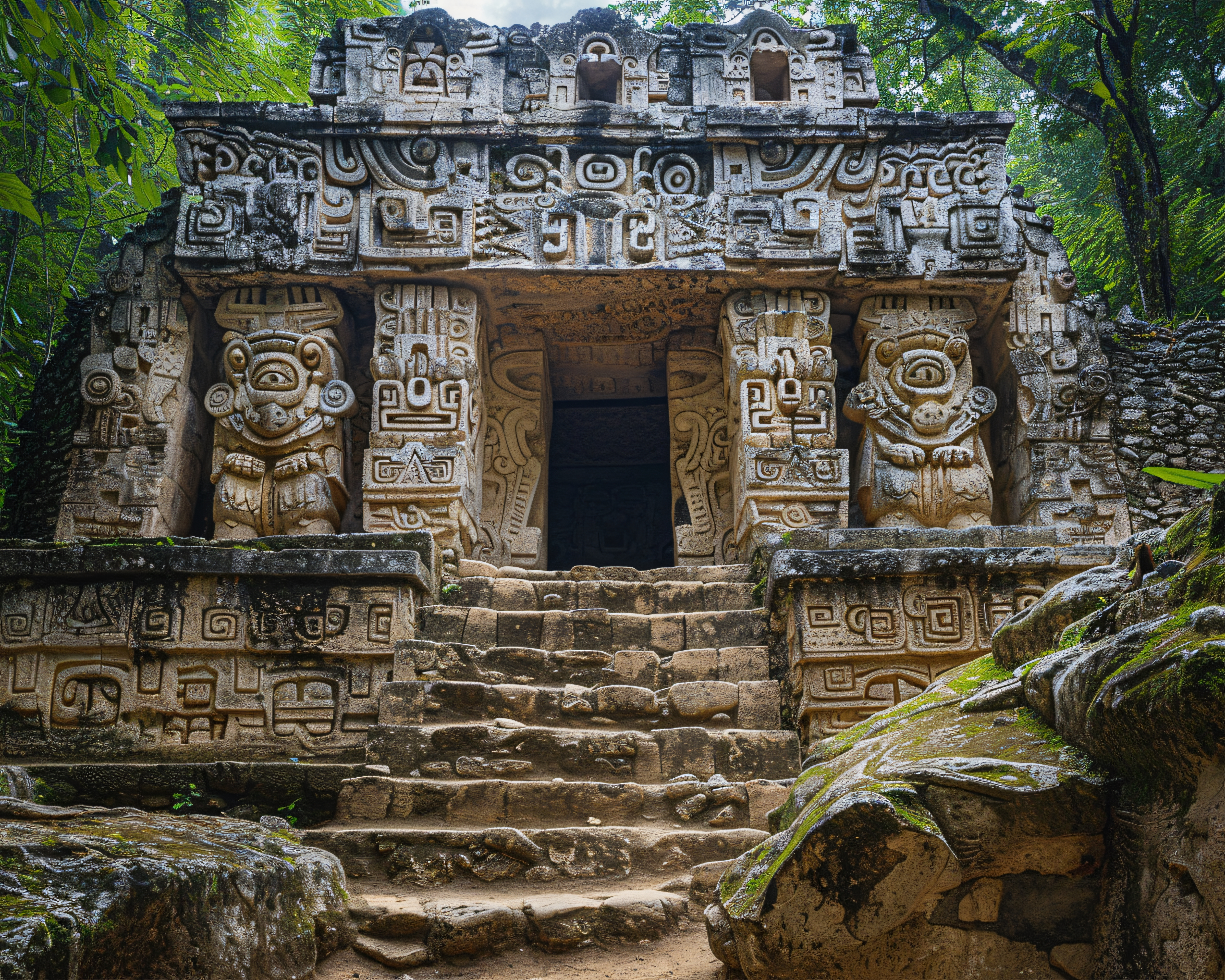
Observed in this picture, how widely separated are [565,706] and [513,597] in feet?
4.08

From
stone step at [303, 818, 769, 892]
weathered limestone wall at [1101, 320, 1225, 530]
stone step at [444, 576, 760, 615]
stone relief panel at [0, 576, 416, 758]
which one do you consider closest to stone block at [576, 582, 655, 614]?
stone step at [444, 576, 760, 615]

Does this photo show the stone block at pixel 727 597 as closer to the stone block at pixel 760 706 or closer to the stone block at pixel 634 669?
the stone block at pixel 634 669

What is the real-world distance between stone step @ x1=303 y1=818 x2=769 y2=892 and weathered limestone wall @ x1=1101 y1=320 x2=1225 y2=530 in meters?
4.43

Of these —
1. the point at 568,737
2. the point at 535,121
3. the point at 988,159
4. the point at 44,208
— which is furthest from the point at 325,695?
the point at 44,208

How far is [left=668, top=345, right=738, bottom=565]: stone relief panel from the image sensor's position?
22.5 ft

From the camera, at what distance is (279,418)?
6.02m

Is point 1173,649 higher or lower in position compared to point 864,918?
higher

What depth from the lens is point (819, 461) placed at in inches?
236

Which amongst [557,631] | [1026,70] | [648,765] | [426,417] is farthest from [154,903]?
[1026,70]

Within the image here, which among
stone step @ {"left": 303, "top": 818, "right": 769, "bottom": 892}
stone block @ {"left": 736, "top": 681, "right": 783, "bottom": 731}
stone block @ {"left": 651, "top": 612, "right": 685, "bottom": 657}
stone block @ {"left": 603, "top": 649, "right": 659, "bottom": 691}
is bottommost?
stone step @ {"left": 303, "top": 818, "right": 769, "bottom": 892}

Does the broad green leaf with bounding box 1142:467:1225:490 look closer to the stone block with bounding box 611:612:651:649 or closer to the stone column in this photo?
the stone block with bounding box 611:612:651:649

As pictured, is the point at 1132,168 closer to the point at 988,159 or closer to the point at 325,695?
the point at 988,159

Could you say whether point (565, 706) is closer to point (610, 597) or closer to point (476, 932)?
point (610, 597)

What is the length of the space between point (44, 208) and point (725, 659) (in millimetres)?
7830
